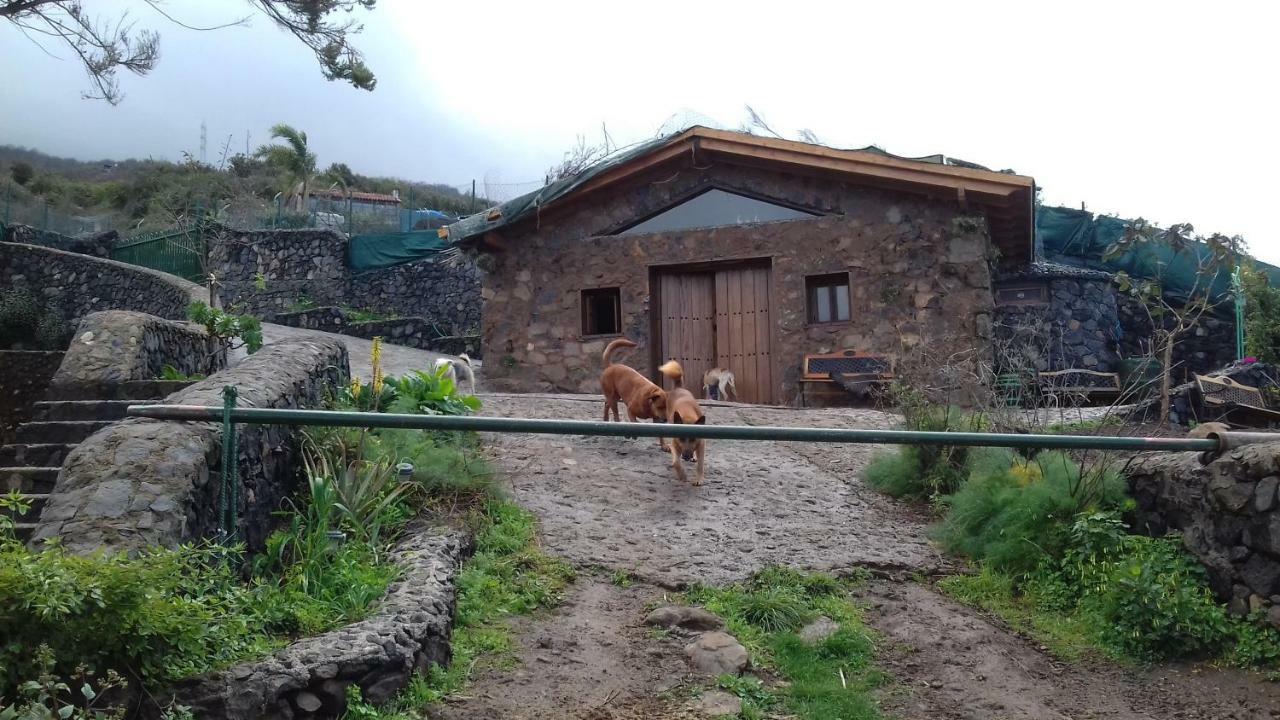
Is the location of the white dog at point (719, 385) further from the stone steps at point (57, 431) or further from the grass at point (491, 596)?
the stone steps at point (57, 431)

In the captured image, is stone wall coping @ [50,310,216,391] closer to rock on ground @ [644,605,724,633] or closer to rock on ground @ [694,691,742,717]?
rock on ground @ [644,605,724,633]

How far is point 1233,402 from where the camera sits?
414 inches

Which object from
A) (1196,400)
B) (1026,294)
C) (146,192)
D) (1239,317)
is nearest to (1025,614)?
(1196,400)

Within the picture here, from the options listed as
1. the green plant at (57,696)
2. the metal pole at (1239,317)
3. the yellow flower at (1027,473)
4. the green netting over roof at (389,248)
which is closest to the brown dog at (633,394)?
the yellow flower at (1027,473)

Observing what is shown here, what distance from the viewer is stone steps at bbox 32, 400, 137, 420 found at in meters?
7.24

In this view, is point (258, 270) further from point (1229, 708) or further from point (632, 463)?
point (1229, 708)

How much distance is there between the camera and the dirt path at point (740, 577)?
15.0 feet

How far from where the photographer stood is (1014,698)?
471cm

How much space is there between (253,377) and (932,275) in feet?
29.5

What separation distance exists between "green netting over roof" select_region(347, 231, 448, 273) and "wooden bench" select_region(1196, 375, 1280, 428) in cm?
1884

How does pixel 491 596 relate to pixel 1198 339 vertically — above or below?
below

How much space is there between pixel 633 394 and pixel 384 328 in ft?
51.3

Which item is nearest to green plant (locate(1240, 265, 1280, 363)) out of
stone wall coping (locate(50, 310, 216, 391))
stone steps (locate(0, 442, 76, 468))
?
stone wall coping (locate(50, 310, 216, 391))

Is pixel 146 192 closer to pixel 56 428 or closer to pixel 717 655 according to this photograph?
pixel 56 428
